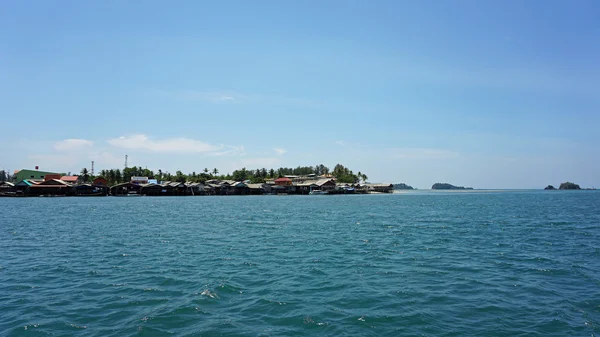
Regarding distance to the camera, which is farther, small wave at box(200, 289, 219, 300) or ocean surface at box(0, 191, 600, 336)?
small wave at box(200, 289, 219, 300)

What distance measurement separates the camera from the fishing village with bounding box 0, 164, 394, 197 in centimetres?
11319

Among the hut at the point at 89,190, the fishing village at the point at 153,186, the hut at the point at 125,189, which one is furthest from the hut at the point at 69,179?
the hut at the point at 125,189

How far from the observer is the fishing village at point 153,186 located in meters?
113

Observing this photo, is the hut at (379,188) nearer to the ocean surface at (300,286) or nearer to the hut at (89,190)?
the hut at (89,190)

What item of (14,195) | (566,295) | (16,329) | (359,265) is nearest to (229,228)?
(359,265)

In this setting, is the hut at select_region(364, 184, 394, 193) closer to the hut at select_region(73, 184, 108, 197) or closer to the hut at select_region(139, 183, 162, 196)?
the hut at select_region(139, 183, 162, 196)

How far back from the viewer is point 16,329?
9.61 metres

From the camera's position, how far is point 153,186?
12456 centimetres

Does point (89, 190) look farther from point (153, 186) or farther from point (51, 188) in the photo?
point (153, 186)

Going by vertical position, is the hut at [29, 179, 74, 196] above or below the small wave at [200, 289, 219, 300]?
above

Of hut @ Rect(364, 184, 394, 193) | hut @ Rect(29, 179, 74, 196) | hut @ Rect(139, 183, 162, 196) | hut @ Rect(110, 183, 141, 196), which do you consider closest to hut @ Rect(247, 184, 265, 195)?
hut @ Rect(139, 183, 162, 196)

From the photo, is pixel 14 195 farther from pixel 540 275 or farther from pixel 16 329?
pixel 540 275

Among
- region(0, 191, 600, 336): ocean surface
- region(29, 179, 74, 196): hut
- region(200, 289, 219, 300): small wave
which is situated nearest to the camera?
region(0, 191, 600, 336): ocean surface

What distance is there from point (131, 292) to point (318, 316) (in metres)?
7.11
